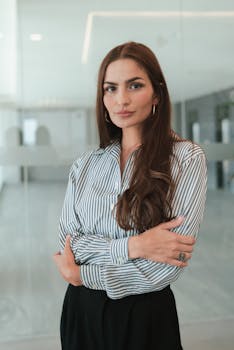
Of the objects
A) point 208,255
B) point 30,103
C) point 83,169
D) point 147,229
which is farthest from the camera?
point 208,255

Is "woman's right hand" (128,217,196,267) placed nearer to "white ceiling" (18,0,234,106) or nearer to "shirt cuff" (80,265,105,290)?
"shirt cuff" (80,265,105,290)

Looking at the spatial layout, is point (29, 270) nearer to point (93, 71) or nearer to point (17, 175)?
point (17, 175)

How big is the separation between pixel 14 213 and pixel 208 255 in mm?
1596

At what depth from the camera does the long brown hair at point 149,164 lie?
1.36 m

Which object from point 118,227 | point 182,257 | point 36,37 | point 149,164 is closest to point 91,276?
point 118,227

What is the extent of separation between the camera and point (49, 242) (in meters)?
3.55

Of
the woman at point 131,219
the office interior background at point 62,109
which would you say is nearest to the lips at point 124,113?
the woman at point 131,219

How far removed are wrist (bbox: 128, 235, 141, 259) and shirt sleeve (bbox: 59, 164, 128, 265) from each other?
1cm

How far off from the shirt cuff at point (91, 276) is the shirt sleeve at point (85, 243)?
0.07ft

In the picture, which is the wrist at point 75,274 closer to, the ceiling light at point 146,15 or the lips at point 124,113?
the lips at point 124,113

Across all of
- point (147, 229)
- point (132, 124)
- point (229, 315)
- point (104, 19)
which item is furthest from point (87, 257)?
point (229, 315)

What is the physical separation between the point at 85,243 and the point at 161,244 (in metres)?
0.24

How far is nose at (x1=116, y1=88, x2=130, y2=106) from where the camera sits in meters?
1.44

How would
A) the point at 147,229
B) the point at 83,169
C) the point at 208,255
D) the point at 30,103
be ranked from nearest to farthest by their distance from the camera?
the point at 147,229
the point at 83,169
the point at 30,103
the point at 208,255
